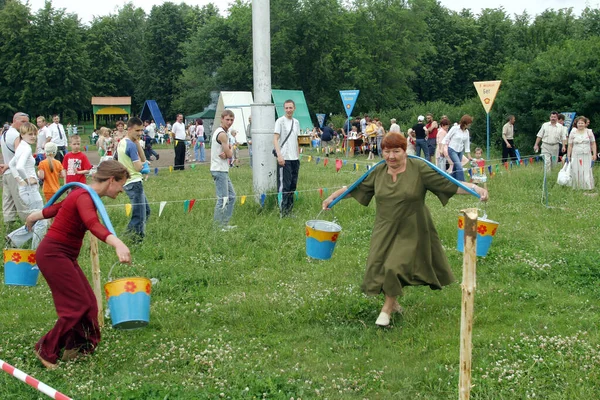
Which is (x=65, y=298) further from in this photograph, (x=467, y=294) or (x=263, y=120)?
(x=263, y=120)

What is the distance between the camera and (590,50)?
23969 millimetres

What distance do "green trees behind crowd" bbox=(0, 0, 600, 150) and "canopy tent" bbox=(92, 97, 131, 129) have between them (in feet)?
18.9

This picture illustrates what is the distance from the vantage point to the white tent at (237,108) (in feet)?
109

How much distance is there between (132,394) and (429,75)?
6613cm

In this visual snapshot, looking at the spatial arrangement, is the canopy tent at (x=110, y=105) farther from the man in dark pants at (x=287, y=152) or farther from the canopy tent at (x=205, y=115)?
the man in dark pants at (x=287, y=152)

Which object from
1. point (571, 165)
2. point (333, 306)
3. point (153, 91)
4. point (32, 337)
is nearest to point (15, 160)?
point (32, 337)

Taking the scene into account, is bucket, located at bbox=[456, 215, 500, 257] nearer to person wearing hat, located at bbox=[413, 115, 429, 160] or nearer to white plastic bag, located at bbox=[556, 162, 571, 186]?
white plastic bag, located at bbox=[556, 162, 571, 186]

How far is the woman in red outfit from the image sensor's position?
5232 mm

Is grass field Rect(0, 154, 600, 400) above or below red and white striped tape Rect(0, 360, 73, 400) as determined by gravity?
below

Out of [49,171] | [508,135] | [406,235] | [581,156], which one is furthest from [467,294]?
[508,135]

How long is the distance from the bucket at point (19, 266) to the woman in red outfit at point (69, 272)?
829mm

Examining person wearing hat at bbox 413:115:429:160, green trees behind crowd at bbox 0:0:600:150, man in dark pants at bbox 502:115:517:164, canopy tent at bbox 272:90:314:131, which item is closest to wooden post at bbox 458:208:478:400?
man in dark pants at bbox 502:115:517:164

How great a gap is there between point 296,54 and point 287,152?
45.2 m

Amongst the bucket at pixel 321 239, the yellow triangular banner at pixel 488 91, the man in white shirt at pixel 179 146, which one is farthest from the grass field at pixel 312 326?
the man in white shirt at pixel 179 146
